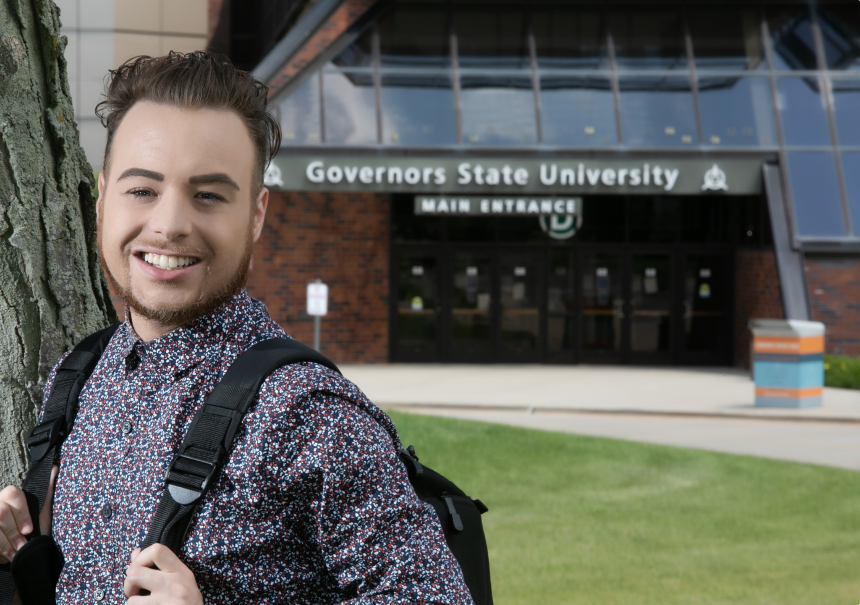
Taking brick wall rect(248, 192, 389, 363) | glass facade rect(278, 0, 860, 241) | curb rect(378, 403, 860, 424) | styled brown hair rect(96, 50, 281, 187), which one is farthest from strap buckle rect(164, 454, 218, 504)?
brick wall rect(248, 192, 389, 363)

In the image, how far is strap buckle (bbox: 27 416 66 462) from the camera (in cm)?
177

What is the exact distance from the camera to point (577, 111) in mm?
17266

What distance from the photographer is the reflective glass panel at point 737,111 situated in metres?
17.0

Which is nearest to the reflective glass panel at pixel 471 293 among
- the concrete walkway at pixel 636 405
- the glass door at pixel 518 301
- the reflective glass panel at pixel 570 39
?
the glass door at pixel 518 301

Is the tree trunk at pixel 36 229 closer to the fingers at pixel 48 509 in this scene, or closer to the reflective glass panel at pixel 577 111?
the fingers at pixel 48 509

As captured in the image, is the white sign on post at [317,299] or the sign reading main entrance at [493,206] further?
the sign reading main entrance at [493,206]

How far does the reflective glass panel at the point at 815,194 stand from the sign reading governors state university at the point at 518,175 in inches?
27.5

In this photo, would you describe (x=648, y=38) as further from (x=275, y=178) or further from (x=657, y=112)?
(x=275, y=178)

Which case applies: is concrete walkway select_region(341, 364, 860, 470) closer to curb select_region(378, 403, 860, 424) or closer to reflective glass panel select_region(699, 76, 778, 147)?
curb select_region(378, 403, 860, 424)

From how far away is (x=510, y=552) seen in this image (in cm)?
639

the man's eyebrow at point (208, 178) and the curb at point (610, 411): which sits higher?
the man's eyebrow at point (208, 178)

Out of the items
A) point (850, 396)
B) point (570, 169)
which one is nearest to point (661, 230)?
point (570, 169)

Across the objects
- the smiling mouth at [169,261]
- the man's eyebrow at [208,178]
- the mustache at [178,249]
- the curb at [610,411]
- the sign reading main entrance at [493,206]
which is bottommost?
the curb at [610,411]

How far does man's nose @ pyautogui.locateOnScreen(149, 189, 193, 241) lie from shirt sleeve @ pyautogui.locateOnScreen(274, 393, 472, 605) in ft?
1.21
